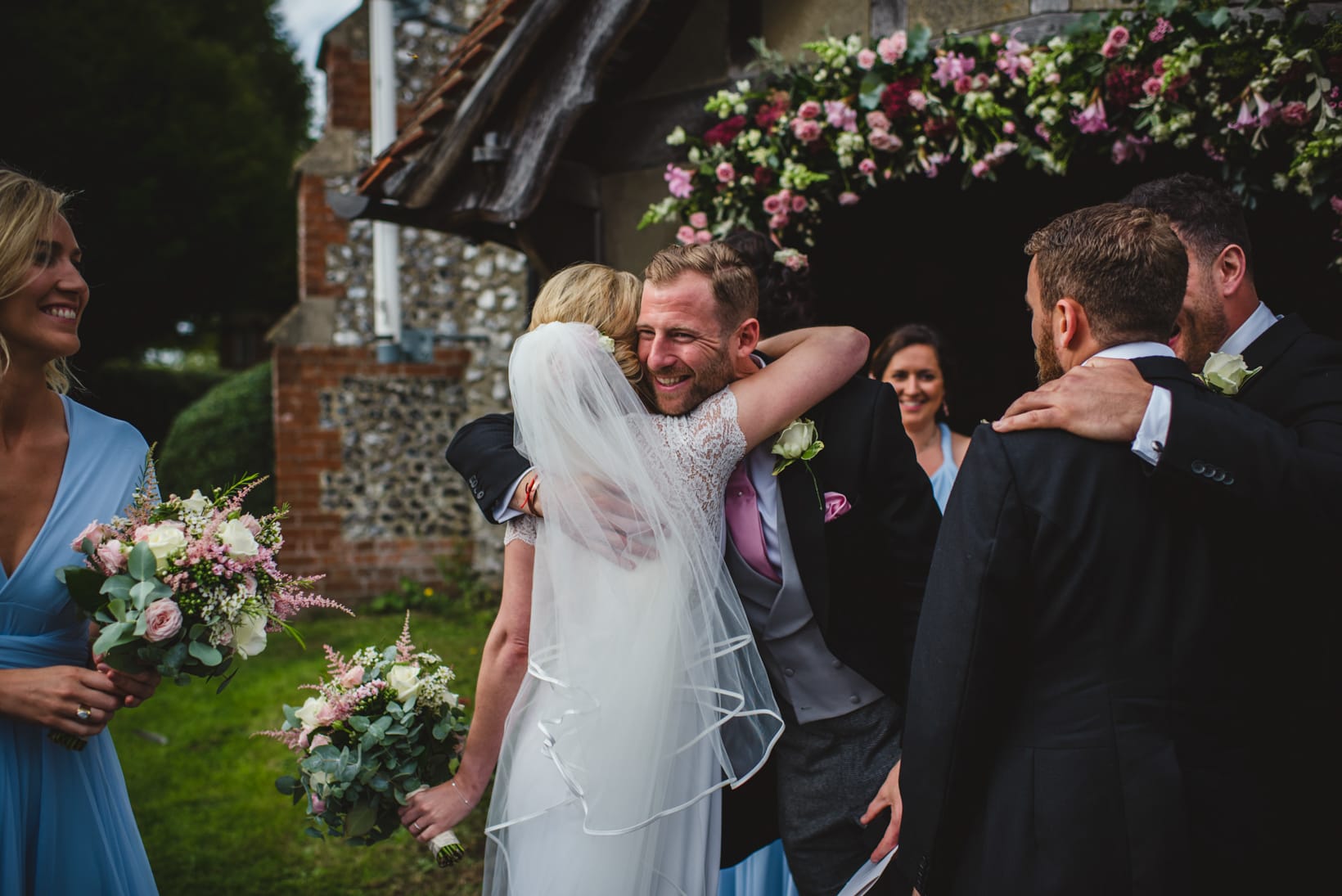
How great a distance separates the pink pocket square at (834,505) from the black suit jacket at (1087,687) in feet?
1.81

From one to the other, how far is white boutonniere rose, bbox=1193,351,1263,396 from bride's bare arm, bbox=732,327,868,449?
2.79 ft

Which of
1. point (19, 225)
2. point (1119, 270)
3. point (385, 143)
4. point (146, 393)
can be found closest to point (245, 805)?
point (19, 225)

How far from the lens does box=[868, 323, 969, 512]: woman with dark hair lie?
186 inches

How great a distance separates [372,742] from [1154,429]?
2090 millimetres

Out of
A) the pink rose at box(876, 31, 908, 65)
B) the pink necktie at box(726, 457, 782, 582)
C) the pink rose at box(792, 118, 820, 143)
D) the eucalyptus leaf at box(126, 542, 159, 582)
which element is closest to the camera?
the eucalyptus leaf at box(126, 542, 159, 582)

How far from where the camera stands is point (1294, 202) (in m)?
3.89

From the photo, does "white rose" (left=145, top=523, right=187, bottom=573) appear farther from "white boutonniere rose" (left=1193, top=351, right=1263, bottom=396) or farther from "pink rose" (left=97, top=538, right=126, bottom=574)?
"white boutonniere rose" (left=1193, top=351, right=1263, bottom=396)

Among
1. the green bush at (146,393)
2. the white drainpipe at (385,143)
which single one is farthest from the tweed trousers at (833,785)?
the green bush at (146,393)

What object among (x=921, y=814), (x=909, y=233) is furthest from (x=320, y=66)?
(x=921, y=814)

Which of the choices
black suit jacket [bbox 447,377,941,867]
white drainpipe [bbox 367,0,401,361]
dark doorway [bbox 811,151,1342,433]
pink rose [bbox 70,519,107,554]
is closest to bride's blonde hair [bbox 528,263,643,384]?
black suit jacket [bbox 447,377,941,867]

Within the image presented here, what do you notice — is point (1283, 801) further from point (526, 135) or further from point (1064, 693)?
point (526, 135)

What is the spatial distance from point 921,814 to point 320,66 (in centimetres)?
1109

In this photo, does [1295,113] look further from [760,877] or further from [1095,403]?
[760,877]

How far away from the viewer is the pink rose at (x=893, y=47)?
4.08 meters
